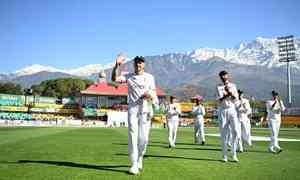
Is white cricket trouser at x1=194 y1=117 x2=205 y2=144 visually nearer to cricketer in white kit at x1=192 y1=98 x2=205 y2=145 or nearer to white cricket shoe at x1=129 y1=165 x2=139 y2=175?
cricketer in white kit at x1=192 y1=98 x2=205 y2=145

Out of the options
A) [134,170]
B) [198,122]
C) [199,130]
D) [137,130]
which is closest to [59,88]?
[198,122]

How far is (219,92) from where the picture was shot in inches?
415

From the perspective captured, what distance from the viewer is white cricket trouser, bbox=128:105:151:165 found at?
26.6 ft

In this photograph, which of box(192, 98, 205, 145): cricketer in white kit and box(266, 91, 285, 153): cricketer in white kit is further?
box(192, 98, 205, 145): cricketer in white kit

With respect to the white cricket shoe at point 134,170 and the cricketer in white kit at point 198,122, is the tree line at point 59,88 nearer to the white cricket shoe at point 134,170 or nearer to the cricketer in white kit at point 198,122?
the cricketer in white kit at point 198,122

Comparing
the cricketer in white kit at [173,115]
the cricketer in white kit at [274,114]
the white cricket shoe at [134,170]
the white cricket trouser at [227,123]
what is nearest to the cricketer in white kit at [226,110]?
the white cricket trouser at [227,123]

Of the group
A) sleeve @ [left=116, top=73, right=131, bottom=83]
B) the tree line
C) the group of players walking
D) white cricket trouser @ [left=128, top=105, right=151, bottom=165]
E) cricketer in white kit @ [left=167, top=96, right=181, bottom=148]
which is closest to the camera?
white cricket trouser @ [left=128, top=105, right=151, bottom=165]

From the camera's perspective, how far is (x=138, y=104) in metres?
8.28

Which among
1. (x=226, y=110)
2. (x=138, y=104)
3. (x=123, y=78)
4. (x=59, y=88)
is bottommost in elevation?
(x=226, y=110)

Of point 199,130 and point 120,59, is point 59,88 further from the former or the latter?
point 120,59

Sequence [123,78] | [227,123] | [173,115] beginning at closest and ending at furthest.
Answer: [123,78] < [227,123] < [173,115]

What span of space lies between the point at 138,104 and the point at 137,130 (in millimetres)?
583

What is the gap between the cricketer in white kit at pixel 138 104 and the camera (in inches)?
320

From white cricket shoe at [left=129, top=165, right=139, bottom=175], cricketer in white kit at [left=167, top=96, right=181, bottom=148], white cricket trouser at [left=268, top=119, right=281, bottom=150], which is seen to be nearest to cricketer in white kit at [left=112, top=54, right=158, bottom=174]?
white cricket shoe at [left=129, top=165, right=139, bottom=175]
